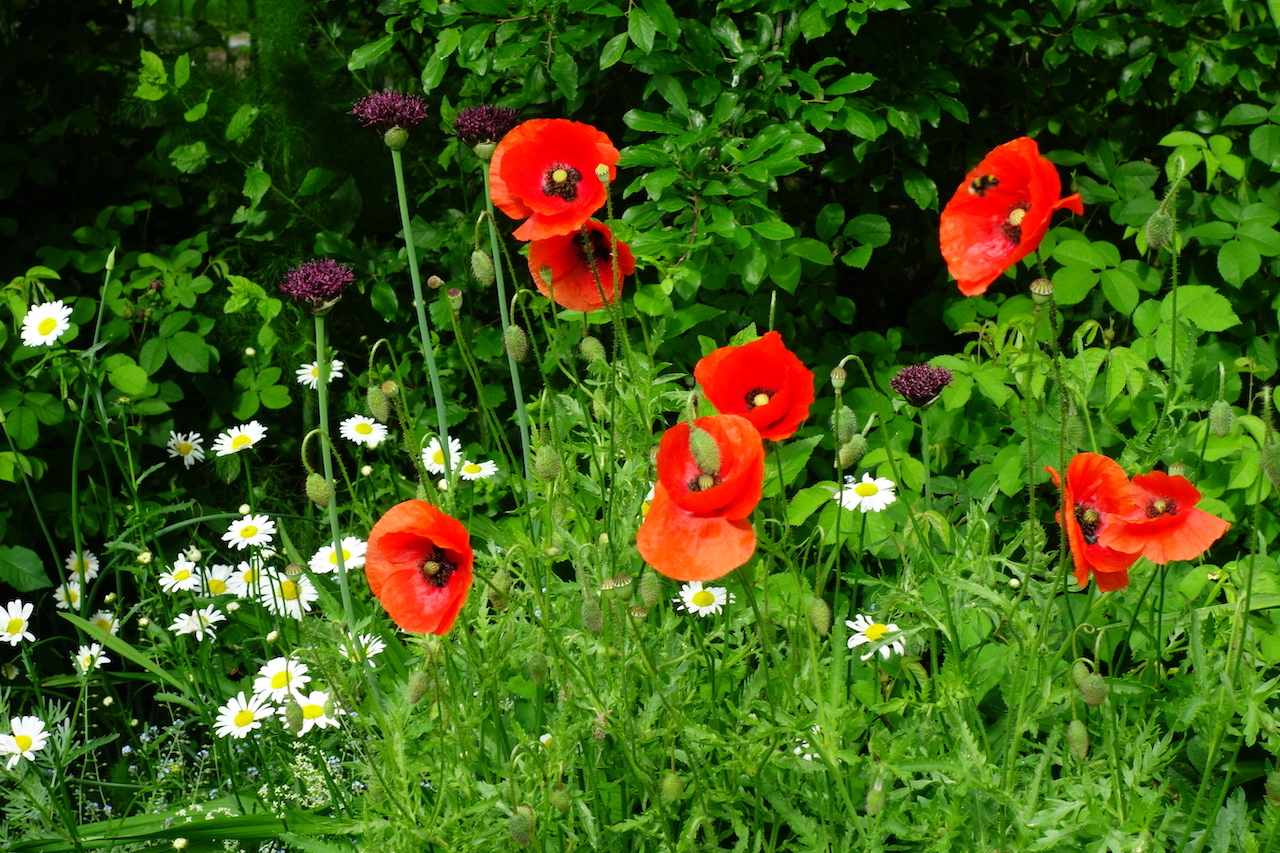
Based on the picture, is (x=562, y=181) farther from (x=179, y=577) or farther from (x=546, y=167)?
(x=179, y=577)

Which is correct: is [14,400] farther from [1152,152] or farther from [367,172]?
[1152,152]

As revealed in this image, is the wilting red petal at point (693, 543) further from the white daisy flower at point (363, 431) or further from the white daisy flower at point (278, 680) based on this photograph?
the white daisy flower at point (363, 431)

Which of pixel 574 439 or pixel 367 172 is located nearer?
pixel 574 439

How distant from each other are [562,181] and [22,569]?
6.02 feet

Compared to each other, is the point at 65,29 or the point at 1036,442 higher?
the point at 65,29

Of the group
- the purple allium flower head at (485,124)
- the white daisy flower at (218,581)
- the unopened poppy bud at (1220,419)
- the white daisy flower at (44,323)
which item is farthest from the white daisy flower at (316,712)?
the unopened poppy bud at (1220,419)

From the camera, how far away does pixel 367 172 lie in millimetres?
3627

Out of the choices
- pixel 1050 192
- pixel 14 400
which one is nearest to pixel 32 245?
pixel 14 400

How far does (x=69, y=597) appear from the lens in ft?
8.70

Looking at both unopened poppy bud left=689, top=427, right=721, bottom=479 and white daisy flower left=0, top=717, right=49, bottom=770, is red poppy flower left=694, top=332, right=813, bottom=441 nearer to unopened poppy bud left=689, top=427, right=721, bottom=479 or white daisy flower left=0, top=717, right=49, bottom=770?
unopened poppy bud left=689, top=427, right=721, bottom=479

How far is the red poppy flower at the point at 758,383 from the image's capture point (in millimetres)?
1430

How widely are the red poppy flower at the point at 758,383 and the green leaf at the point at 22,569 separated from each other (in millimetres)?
1995

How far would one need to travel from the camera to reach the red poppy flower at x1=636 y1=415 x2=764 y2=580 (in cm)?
125

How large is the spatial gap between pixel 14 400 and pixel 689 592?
71.4 inches
